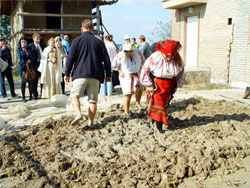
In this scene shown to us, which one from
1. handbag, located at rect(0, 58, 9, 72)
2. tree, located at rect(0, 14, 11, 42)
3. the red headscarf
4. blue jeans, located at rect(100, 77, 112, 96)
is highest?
tree, located at rect(0, 14, 11, 42)

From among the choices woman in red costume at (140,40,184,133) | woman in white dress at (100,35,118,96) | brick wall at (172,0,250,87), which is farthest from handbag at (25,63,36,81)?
brick wall at (172,0,250,87)

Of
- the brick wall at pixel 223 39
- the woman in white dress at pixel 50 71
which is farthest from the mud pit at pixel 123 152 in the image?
the brick wall at pixel 223 39

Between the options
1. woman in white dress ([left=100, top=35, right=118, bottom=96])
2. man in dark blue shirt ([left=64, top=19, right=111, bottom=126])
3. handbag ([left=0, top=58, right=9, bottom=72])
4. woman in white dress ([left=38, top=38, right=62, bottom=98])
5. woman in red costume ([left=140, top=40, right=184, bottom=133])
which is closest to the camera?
woman in red costume ([left=140, top=40, right=184, bottom=133])

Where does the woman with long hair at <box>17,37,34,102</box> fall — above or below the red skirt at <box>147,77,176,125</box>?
above

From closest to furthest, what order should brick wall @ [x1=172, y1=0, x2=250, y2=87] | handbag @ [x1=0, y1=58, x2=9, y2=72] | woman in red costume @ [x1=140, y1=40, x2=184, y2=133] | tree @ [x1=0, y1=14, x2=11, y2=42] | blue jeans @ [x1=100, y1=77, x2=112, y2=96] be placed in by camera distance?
woman in red costume @ [x1=140, y1=40, x2=184, y2=133] < handbag @ [x1=0, y1=58, x2=9, y2=72] < blue jeans @ [x1=100, y1=77, x2=112, y2=96] < brick wall @ [x1=172, y1=0, x2=250, y2=87] < tree @ [x1=0, y1=14, x2=11, y2=42]

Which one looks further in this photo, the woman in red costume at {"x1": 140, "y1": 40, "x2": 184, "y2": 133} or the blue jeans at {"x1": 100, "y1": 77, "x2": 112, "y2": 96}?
the blue jeans at {"x1": 100, "y1": 77, "x2": 112, "y2": 96}

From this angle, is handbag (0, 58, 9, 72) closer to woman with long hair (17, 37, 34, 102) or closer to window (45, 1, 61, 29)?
woman with long hair (17, 37, 34, 102)

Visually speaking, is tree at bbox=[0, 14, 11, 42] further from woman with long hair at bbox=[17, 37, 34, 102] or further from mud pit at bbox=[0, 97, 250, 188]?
mud pit at bbox=[0, 97, 250, 188]

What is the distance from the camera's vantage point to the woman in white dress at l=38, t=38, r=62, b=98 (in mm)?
7668

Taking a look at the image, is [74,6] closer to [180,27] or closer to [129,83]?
[180,27]

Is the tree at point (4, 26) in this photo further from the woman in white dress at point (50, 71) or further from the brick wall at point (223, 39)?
the woman in white dress at point (50, 71)

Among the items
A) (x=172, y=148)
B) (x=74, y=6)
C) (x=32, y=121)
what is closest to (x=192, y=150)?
(x=172, y=148)

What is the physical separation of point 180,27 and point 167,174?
11.3m

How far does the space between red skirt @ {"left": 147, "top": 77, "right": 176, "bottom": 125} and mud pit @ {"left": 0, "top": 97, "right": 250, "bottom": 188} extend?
31 cm
